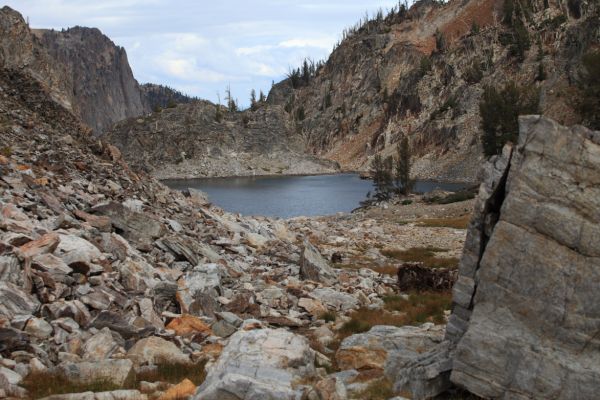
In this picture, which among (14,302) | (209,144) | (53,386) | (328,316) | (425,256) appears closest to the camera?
(53,386)

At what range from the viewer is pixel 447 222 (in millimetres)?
47781

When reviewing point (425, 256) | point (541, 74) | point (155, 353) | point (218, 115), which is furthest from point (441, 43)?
point (155, 353)

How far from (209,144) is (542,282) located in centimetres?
17222

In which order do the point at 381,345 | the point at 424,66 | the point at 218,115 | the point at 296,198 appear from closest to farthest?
the point at 381,345 → the point at 296,198 → the point at 424,66 → the point at 218,115

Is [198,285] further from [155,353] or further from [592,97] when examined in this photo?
[592,97]

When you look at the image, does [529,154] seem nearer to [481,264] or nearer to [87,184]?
[481,264]

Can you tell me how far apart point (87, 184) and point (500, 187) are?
18.3 m

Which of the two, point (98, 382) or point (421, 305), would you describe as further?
point (421, 305)

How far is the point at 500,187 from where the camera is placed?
9.74 m

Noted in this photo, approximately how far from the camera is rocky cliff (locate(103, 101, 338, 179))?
556 feet

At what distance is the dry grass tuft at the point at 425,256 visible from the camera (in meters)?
28.0

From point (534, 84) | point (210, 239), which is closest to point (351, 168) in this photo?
point (534, 84)

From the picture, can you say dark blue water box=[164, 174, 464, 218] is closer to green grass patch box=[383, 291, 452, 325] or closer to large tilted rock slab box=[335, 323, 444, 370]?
green grass patch box=[383, 291, 452, 325]

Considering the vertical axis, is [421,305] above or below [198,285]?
below
